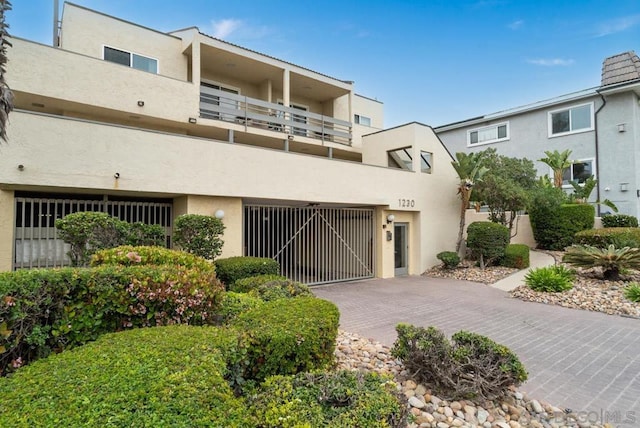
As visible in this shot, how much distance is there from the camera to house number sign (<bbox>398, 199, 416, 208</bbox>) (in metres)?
14.2

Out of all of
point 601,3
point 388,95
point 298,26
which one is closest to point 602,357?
point 298,26

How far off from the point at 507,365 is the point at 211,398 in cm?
321

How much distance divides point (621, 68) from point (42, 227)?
26559mm

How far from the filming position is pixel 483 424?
3.39m

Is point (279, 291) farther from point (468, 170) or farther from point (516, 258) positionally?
point (516, 258)

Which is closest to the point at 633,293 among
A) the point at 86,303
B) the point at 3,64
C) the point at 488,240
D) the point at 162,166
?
the point at 488,240

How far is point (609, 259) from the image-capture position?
10.2 meters

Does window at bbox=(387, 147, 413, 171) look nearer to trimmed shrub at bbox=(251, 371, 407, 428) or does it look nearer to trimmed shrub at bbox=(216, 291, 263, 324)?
trimmed shrub at bbox=(216, 291, 263, 324)

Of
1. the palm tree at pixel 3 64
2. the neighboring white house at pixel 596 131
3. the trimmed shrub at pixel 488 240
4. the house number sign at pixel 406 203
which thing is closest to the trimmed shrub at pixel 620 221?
the neighboring white house at pixel 596 131

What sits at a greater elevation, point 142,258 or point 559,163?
point 559,163

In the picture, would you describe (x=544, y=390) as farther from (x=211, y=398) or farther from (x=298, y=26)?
(x=298, y=26)

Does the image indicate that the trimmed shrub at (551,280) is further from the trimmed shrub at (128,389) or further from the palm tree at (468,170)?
the trimmed shrub at (128,389)

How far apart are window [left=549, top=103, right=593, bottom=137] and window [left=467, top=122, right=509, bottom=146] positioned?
2546 mm

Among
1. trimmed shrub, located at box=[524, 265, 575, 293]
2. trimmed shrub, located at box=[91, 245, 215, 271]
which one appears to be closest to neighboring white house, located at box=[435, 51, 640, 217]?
trimmed shrub, located at box=[524, 265, 575, 293]
